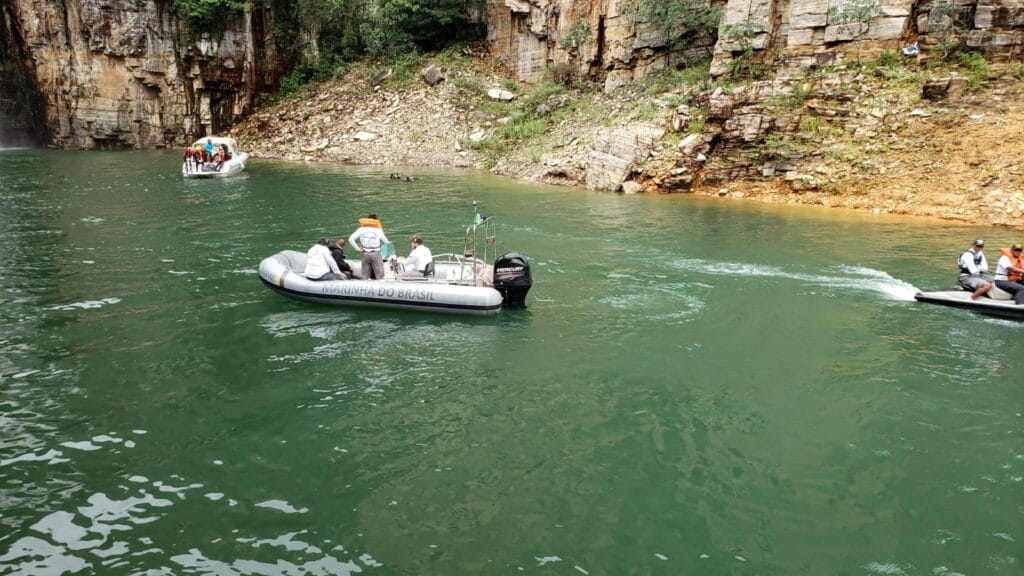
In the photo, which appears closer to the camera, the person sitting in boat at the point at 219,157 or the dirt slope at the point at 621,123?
the dirt slope at the point at 621,123

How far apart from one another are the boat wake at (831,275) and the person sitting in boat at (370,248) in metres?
7.11

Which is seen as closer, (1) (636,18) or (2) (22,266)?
(2) (22,266)

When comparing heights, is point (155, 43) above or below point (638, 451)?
above

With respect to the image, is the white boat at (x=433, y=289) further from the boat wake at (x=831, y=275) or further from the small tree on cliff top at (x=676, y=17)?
the small tree on cliff top at (x=676, y=17)

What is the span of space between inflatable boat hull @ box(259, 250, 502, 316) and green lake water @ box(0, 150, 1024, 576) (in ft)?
0.87

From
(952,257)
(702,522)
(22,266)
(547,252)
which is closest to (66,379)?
(22,266)

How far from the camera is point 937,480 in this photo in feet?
23.9

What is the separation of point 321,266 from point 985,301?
12.8 metres

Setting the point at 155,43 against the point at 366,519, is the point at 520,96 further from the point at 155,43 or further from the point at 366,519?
the point at 366,519

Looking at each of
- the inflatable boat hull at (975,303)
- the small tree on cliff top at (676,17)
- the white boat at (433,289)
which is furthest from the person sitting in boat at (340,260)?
the small tree on cliff top at (676,17)

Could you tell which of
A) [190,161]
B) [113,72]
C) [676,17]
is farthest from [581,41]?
[113,72]

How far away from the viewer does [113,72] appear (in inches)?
1565

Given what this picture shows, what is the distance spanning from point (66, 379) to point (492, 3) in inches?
1575

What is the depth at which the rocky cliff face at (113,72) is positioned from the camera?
127ft
